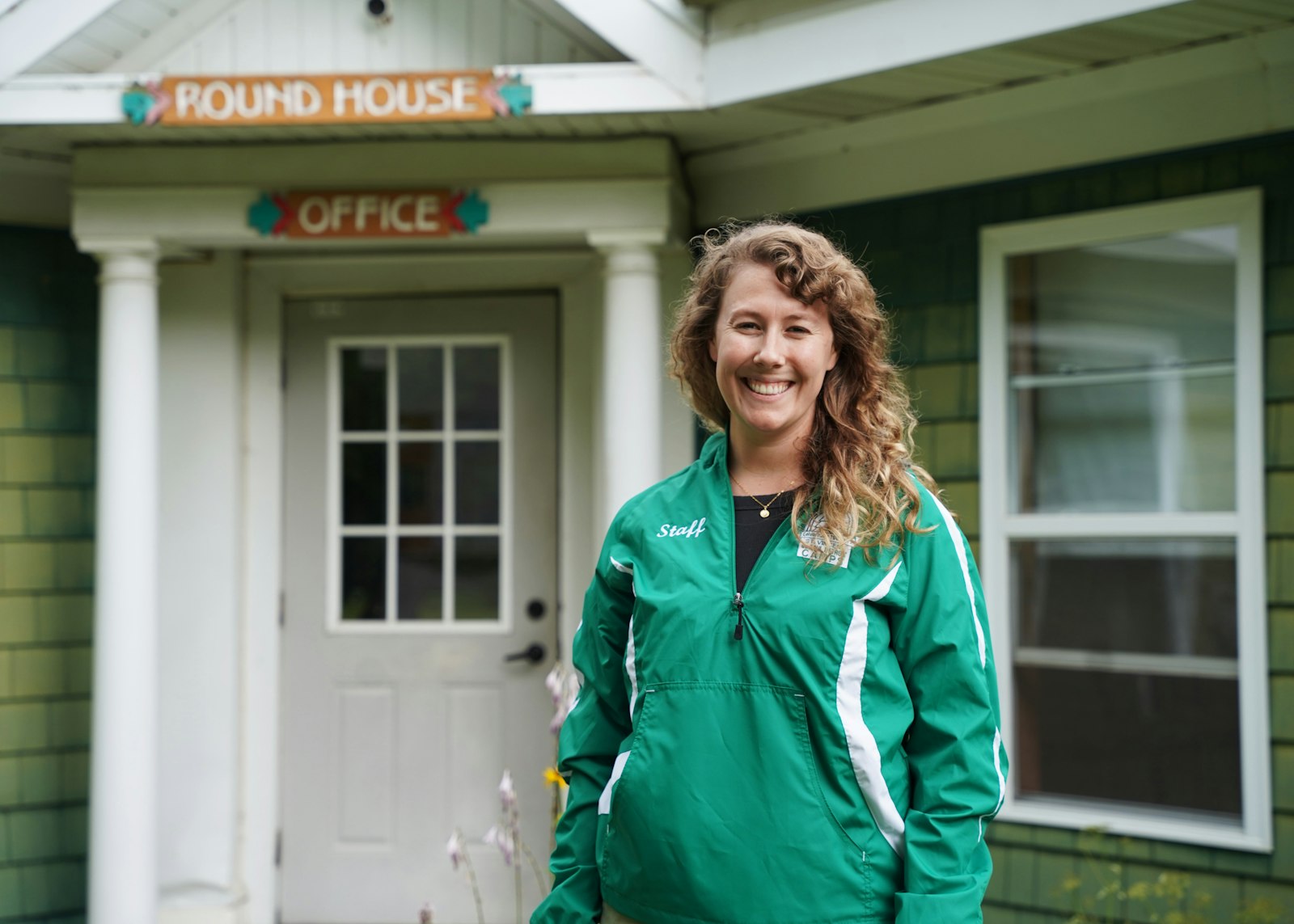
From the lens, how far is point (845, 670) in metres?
1.49

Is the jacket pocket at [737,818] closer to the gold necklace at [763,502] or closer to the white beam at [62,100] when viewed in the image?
the gold necklace at [763,502]

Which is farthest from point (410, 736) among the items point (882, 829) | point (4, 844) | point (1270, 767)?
point (882, 829)

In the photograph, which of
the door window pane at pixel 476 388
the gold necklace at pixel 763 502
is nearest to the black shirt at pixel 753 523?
the gold necklace at pixel 763 502

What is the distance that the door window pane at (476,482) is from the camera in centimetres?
425

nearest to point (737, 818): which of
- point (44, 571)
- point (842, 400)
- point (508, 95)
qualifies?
point (842, 400)

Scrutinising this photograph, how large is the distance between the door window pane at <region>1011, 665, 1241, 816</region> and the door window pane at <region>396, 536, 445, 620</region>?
6.34 feet

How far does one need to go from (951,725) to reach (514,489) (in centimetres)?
287

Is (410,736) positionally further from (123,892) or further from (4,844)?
(4,844)

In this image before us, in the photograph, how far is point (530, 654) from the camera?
414 centimetres

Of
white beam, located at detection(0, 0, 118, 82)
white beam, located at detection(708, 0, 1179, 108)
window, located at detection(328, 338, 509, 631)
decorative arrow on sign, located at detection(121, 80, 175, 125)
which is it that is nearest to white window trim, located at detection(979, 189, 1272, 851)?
white beam, located at detection(708, 0, 1179, 108)

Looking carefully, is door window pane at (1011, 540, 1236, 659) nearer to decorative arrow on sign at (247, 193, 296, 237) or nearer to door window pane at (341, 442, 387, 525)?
door window pane at (341, 442, 387, 525)

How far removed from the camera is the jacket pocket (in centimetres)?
147

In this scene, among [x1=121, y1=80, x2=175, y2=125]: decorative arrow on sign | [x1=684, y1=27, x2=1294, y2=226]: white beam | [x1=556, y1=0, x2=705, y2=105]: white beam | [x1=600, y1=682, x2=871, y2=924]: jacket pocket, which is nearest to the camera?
[x1=600, y1=682, x2=871, y2=924]: jacket pocket

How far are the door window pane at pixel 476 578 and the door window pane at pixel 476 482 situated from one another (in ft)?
0.26
